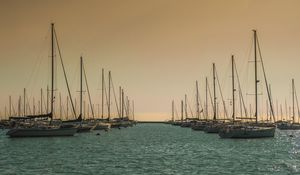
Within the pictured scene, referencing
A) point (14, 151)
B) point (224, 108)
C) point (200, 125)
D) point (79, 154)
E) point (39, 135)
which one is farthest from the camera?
point (200, 125)

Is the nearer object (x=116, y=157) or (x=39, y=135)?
(x=116, y=157)

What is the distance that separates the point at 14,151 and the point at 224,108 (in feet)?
258

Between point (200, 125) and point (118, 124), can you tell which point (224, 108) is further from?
point (118, 124)

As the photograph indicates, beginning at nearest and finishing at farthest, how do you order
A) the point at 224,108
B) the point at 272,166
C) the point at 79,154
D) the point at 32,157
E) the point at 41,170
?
the point at 41,170, the point at 272,166, the point at 32,157, the point at 79,154, the point at 224,108

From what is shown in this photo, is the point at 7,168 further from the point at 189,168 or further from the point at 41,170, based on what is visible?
the point at 189,168

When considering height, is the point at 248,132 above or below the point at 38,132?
below

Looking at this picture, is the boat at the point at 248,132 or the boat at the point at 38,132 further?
the boat at the point at 38,132

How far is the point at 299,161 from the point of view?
54.3m

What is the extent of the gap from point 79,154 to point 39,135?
3093cm

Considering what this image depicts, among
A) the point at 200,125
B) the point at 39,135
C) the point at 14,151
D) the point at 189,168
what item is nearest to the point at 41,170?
the point at 189,168

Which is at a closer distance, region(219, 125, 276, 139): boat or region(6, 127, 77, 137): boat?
region(219, 125, 276, 139): boat

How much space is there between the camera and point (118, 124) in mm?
172375

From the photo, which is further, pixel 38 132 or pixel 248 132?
pixel 38 132

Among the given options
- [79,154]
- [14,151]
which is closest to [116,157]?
[79,154]
